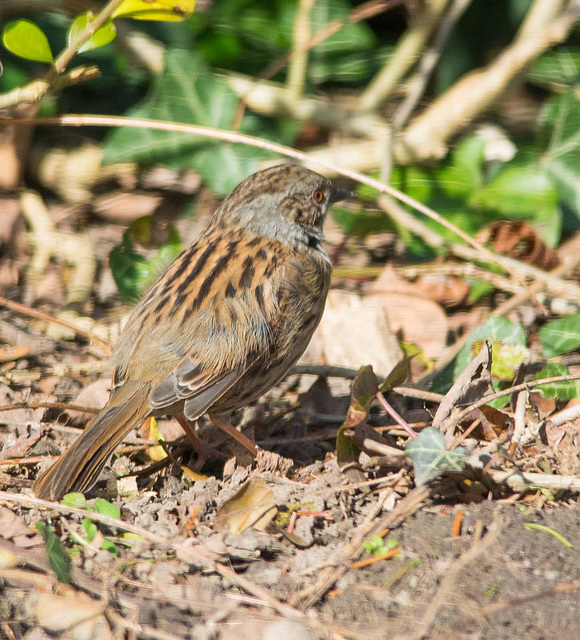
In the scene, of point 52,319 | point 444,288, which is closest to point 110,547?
point 52,319

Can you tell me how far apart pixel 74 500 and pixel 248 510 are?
2.44ft

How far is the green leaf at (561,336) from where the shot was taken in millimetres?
5090

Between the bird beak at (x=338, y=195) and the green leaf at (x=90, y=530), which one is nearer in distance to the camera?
the green leaf at (x=90, y=530)

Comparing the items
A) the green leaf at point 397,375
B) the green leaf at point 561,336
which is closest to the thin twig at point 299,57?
the green leaf at point 561,336

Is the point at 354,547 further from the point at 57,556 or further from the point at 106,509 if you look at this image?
the point at 57,556

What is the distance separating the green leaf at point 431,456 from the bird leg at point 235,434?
1.07 m

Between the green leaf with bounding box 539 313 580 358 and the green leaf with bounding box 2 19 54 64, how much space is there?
11.1 ft

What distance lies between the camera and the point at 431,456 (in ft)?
11.9

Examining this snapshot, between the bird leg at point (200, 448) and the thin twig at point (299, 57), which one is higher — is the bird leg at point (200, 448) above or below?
below

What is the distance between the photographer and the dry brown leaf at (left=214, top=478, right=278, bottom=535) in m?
3.70

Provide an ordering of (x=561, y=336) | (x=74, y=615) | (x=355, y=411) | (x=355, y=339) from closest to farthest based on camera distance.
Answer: (x=74, y=615)
(x=355, y=411)
(x=561, y=336)
(x=355, y=339)

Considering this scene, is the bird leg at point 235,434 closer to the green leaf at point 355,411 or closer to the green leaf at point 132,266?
the green leaf at point 355,411

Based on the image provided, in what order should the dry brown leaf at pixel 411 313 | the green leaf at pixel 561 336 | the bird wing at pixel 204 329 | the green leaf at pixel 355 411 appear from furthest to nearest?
the dry brown leaf at pixel 411 313, the green leaf at pixel 561 336, the bird wing at pixel 204 329, the green leaf at pixel 355 411

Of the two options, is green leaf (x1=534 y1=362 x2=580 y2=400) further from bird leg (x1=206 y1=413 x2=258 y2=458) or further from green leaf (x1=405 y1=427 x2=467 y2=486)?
bird leg (x1=206 y1=413 x2=258 y2=458)
